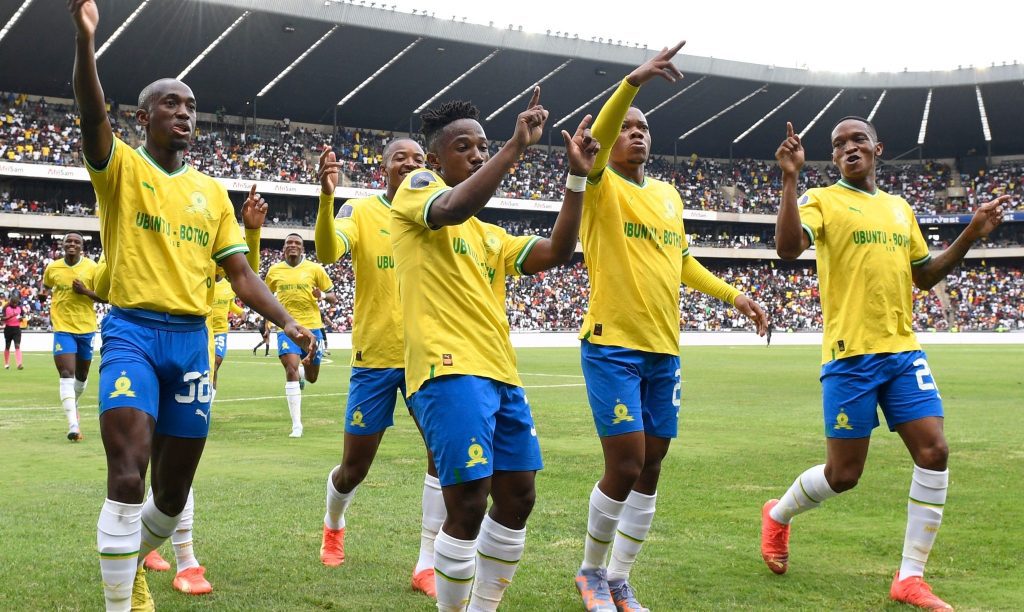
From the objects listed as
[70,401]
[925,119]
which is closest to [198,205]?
[70,401]

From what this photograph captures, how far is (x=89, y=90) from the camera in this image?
4.00m

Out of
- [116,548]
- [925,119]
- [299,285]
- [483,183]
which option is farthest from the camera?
[925,119]

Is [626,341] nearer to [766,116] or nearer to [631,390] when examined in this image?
[631,390]

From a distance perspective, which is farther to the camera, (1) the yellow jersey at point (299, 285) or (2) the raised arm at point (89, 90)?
(1) the yellow jersey at point (299, 285)

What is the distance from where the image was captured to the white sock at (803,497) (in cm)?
572

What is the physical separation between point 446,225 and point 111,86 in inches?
2008

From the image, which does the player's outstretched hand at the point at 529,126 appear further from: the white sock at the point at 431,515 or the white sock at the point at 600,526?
the white sock at the point at 431,515

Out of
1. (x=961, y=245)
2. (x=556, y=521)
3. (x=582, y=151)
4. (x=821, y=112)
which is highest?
(x=821, y=112)

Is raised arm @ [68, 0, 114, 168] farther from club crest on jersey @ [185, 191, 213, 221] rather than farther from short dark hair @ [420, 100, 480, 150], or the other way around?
short dark hair @ [420, 100, 480, 150]

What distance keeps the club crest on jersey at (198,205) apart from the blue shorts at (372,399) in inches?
61.5

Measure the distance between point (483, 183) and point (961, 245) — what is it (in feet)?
12.0

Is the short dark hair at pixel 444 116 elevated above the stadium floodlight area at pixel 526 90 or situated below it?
below

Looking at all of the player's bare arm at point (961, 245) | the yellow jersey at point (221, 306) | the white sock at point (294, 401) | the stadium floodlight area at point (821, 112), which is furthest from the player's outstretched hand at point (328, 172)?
the stadium floodlight area at point (821, 112)

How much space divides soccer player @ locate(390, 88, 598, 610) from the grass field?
1.09 m
